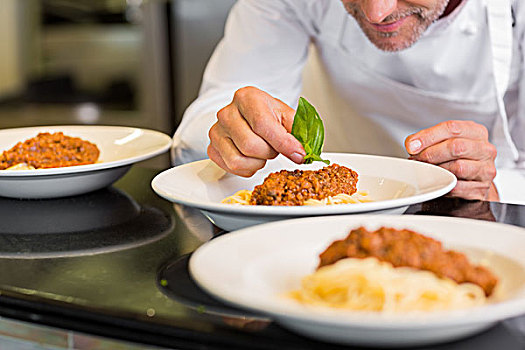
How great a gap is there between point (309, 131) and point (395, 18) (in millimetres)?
511

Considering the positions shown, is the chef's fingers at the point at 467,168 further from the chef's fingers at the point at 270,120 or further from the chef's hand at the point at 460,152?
the chef's fingers at the point at 270,120

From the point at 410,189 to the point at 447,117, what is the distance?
2.65 ft

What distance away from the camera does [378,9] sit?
4.32ft

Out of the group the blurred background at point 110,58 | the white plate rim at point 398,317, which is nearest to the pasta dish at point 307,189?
the white plate rim at point 398,317

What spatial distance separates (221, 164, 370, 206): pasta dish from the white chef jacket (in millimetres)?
535

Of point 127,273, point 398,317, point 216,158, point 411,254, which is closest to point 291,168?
point 216,158

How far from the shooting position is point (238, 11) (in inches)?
75.4

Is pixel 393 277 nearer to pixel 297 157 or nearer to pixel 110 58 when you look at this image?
pixel 297 157

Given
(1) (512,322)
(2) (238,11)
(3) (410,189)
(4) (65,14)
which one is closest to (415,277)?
(1) (512,322)

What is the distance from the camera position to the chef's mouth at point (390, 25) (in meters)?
1.44

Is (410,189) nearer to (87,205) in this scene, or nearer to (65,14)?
(87,205)

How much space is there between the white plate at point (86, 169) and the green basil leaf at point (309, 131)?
1.12 feet

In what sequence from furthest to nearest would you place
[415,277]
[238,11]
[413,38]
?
[238,11]
[413,38]
[415,277]

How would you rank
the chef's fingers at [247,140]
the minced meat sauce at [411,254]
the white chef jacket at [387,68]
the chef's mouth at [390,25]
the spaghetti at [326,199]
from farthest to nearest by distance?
the white chef jacket at [387,68] → the chef's mouth at [390,25] → the chef's fingers at [247,140] → the spaghetti at [326,199] → the minced meat sauce at [411,254]
